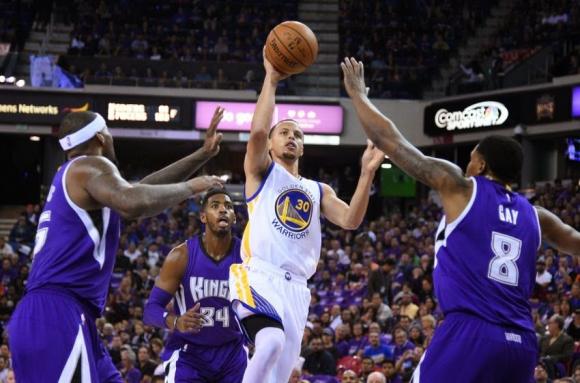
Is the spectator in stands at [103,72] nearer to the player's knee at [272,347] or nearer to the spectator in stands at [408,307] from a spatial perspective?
the spectator in stands at [408,307]

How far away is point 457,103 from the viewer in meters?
30.0

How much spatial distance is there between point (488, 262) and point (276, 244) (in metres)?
2.08

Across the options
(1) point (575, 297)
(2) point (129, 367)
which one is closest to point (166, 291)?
(2) point (129, 367)

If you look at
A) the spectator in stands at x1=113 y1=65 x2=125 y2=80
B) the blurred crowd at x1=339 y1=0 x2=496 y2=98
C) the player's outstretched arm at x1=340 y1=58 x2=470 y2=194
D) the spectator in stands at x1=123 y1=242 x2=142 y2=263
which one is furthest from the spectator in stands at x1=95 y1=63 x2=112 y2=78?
the player's outstretched arm at x1=340 y1=58 x2=470 y2=194

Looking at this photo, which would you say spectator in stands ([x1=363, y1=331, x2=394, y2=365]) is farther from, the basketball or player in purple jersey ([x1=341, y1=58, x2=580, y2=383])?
player in purple jersey ([x1=341, y1=58, x2=580, y2=383])

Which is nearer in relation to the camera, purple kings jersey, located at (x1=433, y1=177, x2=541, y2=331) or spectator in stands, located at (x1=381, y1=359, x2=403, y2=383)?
purple kings jersey, located at (x1=433, y1=177, x2=541, y2=331)

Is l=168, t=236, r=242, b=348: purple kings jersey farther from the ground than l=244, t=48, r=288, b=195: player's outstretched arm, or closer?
closer

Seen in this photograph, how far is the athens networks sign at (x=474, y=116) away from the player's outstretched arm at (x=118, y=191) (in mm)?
23702

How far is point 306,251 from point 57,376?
94.0 inches

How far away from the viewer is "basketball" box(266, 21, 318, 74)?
751cm

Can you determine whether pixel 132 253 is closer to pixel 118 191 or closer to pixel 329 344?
pixel 329 344

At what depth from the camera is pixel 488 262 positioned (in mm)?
5695

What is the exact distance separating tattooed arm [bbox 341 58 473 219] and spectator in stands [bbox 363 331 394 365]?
9.32 meters

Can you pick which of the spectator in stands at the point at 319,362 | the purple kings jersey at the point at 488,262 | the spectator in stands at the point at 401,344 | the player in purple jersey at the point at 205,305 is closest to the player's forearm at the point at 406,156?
the purple kings jersey at the point at 488,262
